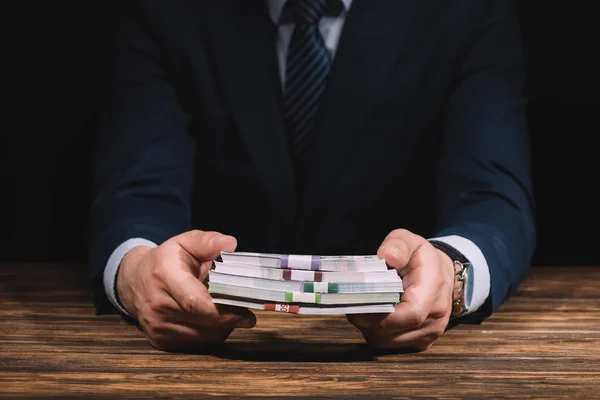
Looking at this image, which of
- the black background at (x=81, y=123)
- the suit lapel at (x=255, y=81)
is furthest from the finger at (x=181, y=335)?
the black background at (x=81, y=123)

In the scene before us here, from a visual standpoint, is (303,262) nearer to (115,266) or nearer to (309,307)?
(309,307)

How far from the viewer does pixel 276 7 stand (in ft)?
5.59

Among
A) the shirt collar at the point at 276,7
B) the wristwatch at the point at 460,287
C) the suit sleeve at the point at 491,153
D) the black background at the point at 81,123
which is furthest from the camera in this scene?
the black background at the point at 81,123

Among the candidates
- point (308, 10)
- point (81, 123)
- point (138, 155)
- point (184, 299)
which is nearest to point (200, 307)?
point (184, 299)

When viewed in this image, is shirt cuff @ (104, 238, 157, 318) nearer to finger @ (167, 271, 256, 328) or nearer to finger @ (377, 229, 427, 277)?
finger @ (167, 271, 256, 328)

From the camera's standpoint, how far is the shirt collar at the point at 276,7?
169 cm

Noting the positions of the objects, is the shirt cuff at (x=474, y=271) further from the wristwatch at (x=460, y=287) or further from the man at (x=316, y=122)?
the man at (x=316, y=122)

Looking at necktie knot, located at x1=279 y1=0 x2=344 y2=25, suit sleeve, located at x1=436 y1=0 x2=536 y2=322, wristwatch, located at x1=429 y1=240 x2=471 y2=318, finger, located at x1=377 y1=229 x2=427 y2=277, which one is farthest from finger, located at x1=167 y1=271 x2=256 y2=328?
necktie knot, located at x1=279 y1=0 x2=344 y2=25

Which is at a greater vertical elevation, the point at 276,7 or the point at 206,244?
the point at 276,7

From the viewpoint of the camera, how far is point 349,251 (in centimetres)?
180

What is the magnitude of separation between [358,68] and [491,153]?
0.33 m

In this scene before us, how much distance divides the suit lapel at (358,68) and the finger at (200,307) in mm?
654

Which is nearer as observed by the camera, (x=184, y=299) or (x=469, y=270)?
(x=184, y=299)

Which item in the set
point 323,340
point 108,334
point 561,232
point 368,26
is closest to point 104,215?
point 108,334
